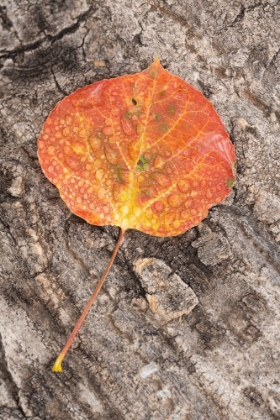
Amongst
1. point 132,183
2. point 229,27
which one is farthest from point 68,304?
point 229,27

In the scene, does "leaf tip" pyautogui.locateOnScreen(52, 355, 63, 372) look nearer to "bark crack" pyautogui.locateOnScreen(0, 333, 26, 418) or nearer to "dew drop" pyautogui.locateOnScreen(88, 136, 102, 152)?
"bark crack" pyautogui.locateOnScreen(0, 333, 26, 418)

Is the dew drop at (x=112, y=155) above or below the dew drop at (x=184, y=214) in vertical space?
above

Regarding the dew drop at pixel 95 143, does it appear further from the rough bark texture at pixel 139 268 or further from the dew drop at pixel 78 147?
the rough bark texture at pixel 139 268

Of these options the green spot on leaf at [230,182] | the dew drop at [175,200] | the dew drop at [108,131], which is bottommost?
the dew drop at [175,200]

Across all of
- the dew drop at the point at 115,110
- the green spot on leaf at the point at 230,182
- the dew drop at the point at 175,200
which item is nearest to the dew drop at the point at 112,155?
the dew drop at the point at 115,110

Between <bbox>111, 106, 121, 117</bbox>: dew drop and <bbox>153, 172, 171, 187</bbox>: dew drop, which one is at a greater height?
<bbox>111, 106, 121, 117</bbox>: dew drop

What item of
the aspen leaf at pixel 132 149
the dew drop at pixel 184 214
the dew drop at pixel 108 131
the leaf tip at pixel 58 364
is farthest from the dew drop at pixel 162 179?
the leaf tip at pixel 58 364

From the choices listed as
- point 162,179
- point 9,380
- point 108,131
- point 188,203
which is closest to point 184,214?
point 188,203

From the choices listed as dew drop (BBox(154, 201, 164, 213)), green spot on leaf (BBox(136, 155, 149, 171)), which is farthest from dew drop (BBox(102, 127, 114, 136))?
dew drop (BBox(154, 201, 164, 213))
